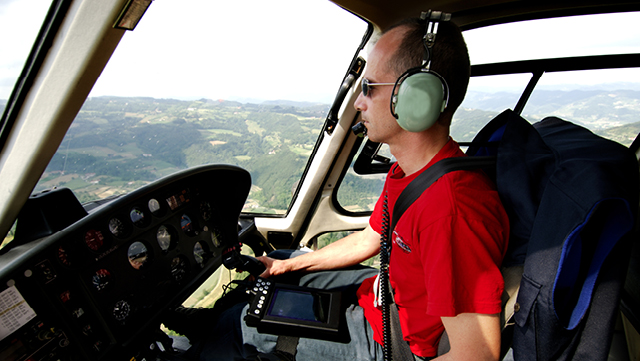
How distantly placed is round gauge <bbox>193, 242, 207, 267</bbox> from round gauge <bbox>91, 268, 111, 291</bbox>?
1.66 feet

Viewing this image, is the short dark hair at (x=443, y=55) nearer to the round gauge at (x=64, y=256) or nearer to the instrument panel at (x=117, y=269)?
the instrument panel at (x=117, y=269)

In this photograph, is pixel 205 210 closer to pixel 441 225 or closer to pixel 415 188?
pixel 415 188

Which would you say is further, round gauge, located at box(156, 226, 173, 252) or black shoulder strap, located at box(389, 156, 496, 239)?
round gauge, located at box(156, 226, 173, 252)

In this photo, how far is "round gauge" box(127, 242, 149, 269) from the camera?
1444 mm

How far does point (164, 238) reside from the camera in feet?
5.39

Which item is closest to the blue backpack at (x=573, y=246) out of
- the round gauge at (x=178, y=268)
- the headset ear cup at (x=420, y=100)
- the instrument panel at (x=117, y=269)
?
the headset ear cup at (x=420, y=100)

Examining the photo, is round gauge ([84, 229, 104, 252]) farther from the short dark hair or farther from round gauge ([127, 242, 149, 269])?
the short dark hair

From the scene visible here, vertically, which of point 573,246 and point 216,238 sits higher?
point 573,246

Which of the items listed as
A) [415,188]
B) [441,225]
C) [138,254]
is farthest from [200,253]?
[441,225]

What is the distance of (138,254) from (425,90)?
1450 millimetres

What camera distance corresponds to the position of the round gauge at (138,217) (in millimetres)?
1465

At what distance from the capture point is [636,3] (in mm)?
1393

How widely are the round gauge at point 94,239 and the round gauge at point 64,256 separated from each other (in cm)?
8

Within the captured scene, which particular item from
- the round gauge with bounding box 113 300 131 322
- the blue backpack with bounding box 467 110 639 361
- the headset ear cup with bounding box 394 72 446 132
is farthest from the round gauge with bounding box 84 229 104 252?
the blue backpack with bounding box 467 110 639 361
